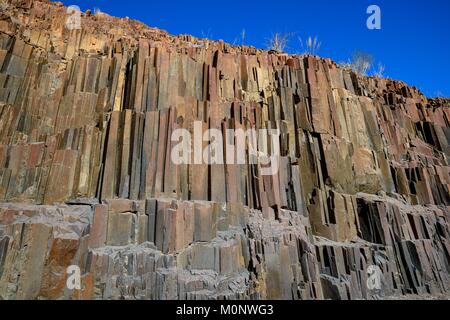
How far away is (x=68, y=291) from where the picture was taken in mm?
7586

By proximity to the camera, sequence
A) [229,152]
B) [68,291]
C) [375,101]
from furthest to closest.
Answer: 1. [375,101]
2. [229,152]
3. [68,291]

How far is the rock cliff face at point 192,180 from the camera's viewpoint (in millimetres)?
8281

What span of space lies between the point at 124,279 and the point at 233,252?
2.87 metres

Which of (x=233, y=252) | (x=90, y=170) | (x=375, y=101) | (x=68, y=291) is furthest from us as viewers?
(x=375, y=101)

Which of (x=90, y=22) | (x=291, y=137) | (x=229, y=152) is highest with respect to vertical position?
(x=90, y=22)

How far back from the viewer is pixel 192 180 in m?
9.70

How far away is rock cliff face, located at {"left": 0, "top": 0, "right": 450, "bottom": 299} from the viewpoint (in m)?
8.28

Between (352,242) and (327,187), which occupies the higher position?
(327,187)

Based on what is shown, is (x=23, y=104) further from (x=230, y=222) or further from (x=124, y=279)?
(x=230, y=222)

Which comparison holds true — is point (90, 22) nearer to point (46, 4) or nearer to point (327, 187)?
point (46, 4)

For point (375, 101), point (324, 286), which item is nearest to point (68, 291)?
point (324, 286)

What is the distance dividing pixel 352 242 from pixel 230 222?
4.45 meters

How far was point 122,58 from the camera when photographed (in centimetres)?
1193

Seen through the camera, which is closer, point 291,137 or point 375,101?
point 291,137
